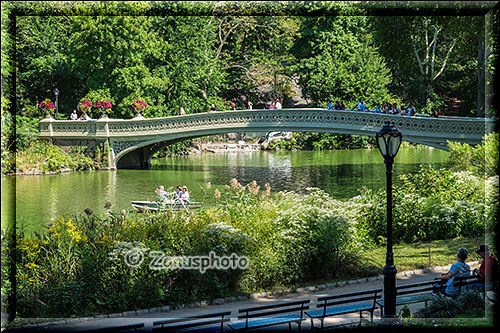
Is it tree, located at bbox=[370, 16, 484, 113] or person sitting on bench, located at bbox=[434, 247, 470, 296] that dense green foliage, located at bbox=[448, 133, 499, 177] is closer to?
person sitting on bench, located at bbox=[434, 247, 470, 296]

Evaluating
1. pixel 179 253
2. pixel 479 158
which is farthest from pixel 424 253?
pixel 179 253

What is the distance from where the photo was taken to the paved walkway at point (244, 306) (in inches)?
369

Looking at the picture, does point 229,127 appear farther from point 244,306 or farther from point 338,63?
point 244,306

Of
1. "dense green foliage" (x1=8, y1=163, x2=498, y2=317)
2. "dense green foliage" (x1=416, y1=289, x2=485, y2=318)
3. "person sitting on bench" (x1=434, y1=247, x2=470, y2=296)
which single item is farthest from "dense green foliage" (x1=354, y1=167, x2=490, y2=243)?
"dense green foliage" (x1=416, y1=289, x2=485, y2=318)

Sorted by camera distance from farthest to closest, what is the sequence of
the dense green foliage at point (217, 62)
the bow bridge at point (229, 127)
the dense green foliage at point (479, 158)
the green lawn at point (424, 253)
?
the dense green foliage at point (217, 62) → the bow bridge at point (229, 127) → the dense green foliage at point (479, 158) → the green lawn at point (424, 253)

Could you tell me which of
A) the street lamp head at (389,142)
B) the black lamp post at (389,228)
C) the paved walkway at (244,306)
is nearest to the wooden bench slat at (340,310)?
the paved walkway at (244,306)

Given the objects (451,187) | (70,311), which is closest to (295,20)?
(451,187)

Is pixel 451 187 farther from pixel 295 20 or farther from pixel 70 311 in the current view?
pixel 295 20

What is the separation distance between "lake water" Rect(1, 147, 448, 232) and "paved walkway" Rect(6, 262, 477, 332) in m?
6.10

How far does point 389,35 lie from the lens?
25.2 metres

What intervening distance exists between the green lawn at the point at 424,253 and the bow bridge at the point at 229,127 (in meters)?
7.56

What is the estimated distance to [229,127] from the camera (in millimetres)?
29469

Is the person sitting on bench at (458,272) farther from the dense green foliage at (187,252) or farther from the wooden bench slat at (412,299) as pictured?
the dense green foliage at (187,252)

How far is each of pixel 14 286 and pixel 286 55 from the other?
33178 mm
